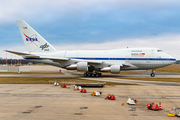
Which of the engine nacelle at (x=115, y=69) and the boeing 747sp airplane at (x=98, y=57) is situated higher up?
the boeing 747sp airplane at (x=98, y=57)

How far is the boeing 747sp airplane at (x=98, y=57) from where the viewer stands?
32.9 m

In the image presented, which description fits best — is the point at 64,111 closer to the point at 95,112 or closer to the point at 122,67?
the point at 95,112

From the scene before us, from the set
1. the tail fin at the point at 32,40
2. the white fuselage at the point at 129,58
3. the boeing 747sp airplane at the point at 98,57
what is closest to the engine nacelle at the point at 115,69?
the boeing 747sp airplane at the point at 98,57

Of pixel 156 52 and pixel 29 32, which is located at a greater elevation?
pixel 29 32

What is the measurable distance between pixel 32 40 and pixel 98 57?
Result: 47.9ft

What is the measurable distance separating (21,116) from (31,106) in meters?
2.04

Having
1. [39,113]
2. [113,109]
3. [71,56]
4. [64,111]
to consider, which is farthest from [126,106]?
[71,56]

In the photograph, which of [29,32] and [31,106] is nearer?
[31,106]

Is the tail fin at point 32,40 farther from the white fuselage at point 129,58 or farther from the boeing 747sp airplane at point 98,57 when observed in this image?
the white fuselage at point 129,58

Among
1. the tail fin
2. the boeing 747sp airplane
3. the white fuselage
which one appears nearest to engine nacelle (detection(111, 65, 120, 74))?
the boeing 747sp airplane

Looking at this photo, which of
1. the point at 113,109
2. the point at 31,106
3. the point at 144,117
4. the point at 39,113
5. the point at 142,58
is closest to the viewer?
the point at 144,117

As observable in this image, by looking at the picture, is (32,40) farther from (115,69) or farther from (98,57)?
(115,69)

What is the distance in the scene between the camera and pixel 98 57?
112 feet

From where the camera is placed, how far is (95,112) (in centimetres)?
920
